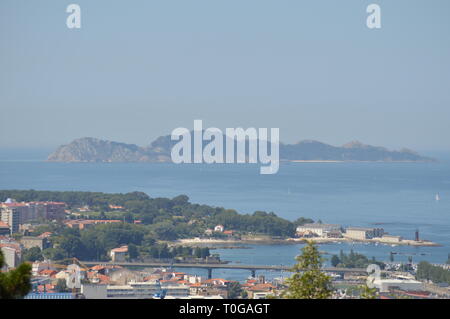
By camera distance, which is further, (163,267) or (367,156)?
(367,156)

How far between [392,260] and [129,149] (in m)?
31.8

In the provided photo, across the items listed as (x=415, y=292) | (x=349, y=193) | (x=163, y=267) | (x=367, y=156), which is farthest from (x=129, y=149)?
(x=415, y=292)

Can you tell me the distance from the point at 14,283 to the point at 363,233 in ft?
45.0

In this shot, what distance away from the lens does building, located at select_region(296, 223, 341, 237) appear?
15.3 m

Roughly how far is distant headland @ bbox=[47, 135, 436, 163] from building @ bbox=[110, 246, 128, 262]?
27.3 metres

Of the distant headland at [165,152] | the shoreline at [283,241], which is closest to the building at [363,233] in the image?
the shoreline at [283,241]

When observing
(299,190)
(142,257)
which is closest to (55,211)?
(142,257)

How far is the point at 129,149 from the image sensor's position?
42375mm

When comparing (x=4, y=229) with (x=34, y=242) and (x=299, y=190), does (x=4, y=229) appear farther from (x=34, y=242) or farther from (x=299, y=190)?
(x=299, y=190)

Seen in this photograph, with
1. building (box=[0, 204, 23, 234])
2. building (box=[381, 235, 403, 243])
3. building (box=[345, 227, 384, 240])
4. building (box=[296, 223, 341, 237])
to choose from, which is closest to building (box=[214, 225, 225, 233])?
building (box=[296, 223, 341, 237])

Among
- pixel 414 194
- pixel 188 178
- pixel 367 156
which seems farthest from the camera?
pixel 367 156

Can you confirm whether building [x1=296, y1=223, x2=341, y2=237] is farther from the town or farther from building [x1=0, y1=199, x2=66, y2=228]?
building [x1=0, y1=199, x2=66, y2=228]
